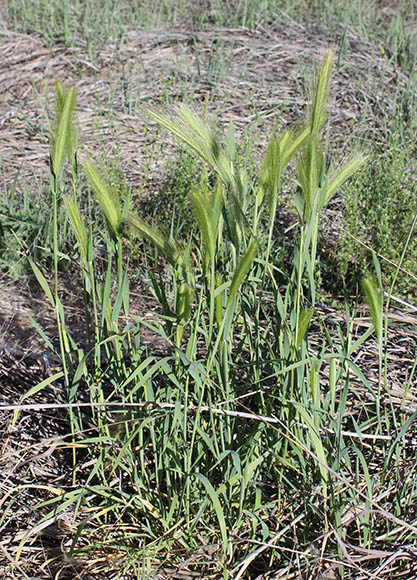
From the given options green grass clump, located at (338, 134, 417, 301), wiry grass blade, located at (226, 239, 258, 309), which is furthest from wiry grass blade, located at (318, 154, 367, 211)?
green grass clump, located at (338, 134, 417, 301)

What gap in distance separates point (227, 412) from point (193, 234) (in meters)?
0.97

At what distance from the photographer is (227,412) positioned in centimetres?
136

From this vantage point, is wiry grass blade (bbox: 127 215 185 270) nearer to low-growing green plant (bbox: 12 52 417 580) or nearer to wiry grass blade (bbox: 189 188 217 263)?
low-growing green plant (bbox: 12 52 417 580)

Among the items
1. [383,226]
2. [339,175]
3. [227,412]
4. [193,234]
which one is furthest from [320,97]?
[383,226]

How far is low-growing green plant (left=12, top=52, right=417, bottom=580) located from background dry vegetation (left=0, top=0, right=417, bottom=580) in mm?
16

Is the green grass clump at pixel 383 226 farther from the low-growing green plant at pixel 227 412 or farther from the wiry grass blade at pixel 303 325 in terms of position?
the wiry grass blade at pixel 303 325

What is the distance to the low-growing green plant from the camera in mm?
1311

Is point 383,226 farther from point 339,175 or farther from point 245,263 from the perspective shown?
point 245,263

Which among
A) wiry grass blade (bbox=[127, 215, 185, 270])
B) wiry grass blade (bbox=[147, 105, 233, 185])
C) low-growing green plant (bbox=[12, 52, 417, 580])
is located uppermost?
wiry grass blade (bbox=[147, 105, 233, 185])

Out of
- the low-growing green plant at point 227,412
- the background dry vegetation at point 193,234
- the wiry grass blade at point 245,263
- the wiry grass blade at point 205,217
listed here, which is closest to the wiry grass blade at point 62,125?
the low-growing green plant at point 227,412

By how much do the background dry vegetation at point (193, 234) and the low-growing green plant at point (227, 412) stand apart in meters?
0.02

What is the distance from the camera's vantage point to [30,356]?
2066 millimetres

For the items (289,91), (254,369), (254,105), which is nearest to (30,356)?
(254,369)

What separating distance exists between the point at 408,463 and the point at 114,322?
795 mm
